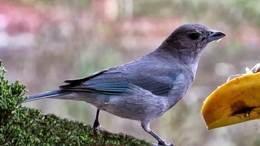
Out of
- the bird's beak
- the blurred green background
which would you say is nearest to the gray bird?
the bird's beak

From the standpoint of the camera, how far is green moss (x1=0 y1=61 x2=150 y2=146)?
4.93 ft

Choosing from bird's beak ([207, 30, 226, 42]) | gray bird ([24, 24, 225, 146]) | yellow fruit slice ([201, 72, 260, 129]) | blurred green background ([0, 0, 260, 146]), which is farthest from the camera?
blurred green background ([0, 0, 260, 146])

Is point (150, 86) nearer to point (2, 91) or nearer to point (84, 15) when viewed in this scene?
point (2, 91)

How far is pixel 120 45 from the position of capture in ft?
16.1

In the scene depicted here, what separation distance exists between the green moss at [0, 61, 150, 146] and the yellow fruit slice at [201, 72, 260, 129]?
1.55ft

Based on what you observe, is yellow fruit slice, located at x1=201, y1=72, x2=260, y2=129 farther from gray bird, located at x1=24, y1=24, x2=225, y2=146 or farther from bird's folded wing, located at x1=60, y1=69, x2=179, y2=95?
bird's folded wing, located at x1=60, y1=69, x2=179, y2=95

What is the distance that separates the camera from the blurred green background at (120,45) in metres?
3.79

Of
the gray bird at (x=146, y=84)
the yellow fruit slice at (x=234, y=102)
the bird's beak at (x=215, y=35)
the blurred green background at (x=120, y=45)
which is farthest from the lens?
the blurred green background at (x=120, y=45)

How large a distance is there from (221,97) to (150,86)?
37.4 inches

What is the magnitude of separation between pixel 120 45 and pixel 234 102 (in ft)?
11.3

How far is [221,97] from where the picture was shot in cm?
149

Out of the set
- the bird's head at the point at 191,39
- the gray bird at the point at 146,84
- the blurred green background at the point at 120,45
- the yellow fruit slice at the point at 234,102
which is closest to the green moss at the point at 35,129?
the gray bird at the point at 146,84

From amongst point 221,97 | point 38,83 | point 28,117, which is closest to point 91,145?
point 28,117

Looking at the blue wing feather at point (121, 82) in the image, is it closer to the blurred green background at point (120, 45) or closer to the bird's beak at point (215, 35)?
the bird's beak at point (215, 35)
